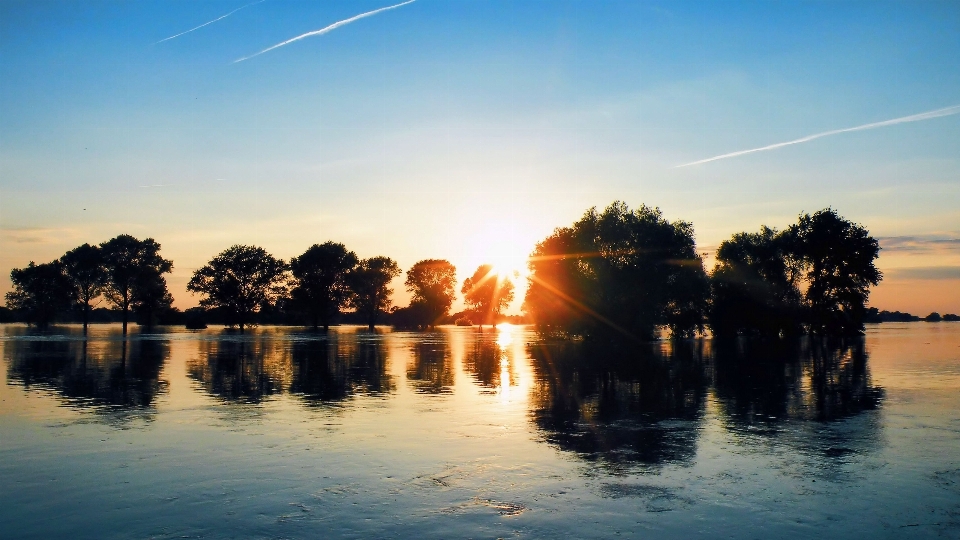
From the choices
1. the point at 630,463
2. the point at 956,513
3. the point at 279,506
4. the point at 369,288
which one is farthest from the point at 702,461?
the point at 369,288

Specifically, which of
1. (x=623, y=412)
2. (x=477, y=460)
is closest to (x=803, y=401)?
(x=623, y=412)

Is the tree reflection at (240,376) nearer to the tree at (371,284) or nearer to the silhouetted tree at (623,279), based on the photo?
the silhouetted tree at (623,279)

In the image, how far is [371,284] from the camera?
17212 cm

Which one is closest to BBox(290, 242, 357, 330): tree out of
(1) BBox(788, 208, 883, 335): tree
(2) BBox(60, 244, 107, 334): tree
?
(2) BBox(60, 244, 107, 334): tree

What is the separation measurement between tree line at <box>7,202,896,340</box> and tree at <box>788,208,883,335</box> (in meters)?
0.14

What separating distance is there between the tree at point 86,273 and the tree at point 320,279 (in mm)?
41563

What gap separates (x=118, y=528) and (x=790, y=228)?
4247 inches

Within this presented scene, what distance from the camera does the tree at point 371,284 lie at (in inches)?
6678

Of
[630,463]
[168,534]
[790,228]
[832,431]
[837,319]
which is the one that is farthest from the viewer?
[790,228]

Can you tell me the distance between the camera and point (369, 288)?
6762 inches

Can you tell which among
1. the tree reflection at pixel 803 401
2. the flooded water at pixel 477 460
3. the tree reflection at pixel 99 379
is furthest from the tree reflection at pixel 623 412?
the tree reflection at pixel 99 379

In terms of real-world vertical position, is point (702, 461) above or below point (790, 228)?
below

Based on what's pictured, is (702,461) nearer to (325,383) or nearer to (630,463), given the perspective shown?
(630,463)

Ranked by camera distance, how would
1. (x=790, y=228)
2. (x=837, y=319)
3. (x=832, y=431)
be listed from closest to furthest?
(x=832, y=431)
(x=837, y=319)
(x=790, y=228)
